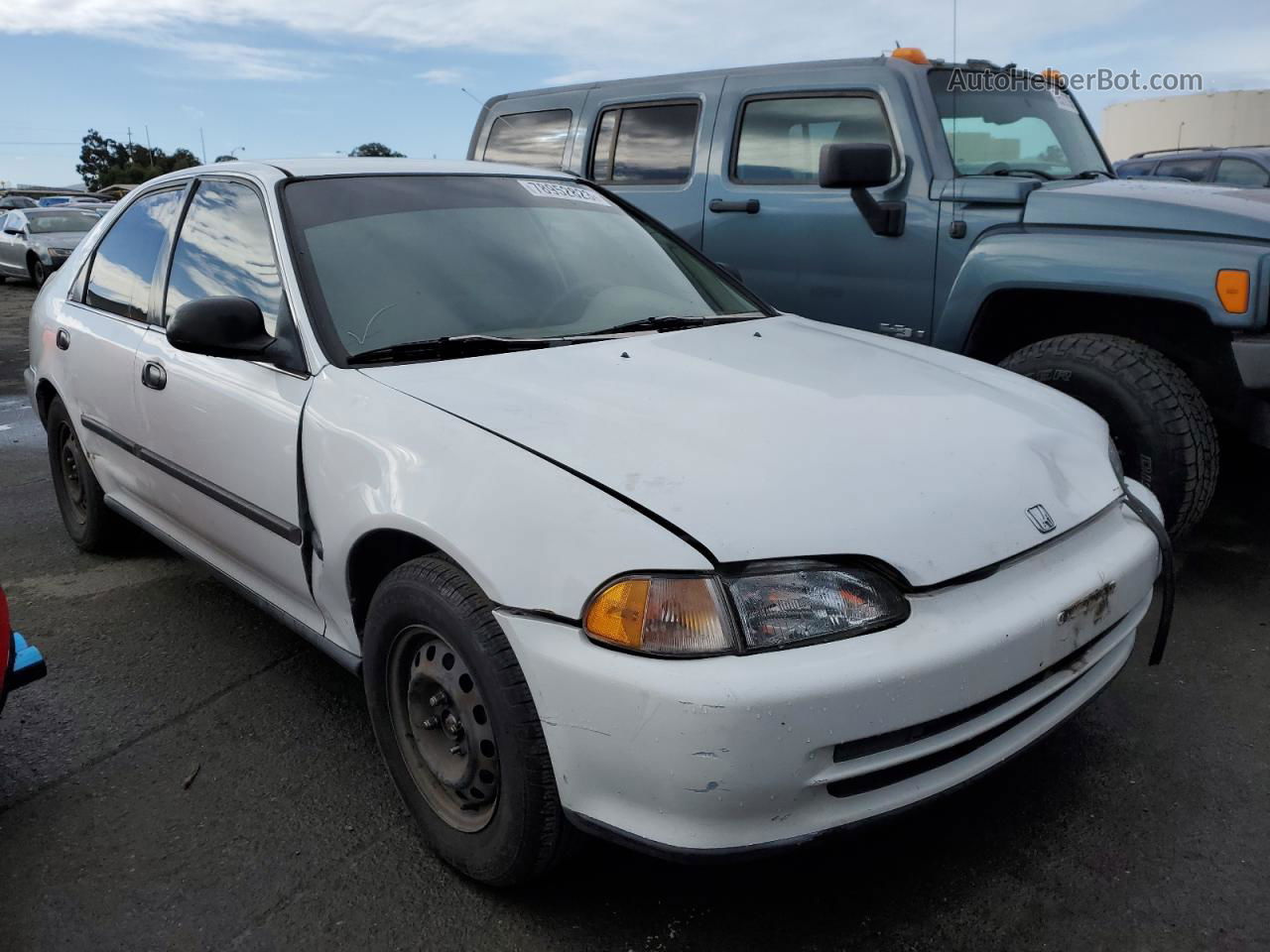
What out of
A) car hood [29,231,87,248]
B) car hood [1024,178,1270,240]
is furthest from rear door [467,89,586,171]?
car hood [29,231,87,248]

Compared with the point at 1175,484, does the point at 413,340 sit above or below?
above

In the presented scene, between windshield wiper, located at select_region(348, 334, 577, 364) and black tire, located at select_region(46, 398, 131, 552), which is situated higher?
windshield wiper, located at select_region(348, 334, 577, 364)

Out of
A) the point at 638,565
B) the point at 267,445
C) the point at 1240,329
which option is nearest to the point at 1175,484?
the point at 1240,329

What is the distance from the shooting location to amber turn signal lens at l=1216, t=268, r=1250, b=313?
134 inches

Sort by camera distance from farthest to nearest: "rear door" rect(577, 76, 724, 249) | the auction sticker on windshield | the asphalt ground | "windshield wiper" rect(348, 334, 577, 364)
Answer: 1. "rear door" rect(577, 76, 724, 249)
2. the auction sticker on windshield
3. "windshield wiper" rect(348, 334, 577, 364)
4. the asphalt ground

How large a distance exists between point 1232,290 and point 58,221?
768 inches

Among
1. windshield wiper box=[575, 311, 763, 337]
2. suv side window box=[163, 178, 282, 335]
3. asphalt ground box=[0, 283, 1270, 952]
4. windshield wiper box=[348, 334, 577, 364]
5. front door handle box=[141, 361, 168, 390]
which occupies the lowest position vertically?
asphalt ground box=[0, 283, 1270, 952]

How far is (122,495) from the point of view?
146 inches

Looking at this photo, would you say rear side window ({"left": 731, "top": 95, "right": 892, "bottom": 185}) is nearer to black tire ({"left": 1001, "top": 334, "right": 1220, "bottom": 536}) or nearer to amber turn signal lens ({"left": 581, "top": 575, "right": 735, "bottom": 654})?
black tire ({"left": 1001, "top": 334, "right": 1220, "bottom": 536})

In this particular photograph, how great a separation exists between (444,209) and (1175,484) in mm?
2597

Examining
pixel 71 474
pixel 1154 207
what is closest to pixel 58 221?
pixel 71 474

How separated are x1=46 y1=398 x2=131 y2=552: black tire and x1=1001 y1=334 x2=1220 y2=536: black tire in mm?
3696

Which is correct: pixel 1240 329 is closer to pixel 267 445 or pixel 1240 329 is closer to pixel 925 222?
pixel 925 222

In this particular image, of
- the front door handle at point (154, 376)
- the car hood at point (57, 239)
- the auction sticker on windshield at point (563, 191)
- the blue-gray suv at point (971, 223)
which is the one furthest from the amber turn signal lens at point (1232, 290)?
the car hood at point (57, 239)
